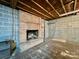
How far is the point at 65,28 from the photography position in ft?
23.7

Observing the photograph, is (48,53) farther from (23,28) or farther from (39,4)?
(39,4)

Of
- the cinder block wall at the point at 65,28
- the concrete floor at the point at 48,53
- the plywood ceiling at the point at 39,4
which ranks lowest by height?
the concrete floor at the point at 48,53

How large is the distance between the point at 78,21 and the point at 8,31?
232 inches

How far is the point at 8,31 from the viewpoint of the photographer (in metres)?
2.97

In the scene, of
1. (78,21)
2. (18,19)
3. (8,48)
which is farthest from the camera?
(78,21)

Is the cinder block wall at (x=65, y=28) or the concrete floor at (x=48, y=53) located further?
the cinder block wall at (x=65, y=28)

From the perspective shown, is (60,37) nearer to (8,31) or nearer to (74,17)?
(74,17)

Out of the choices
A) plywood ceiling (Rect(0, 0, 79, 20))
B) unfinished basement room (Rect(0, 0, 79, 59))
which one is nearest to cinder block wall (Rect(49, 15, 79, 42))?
unfinished basement room (Rect(0, 0, 79, 59))

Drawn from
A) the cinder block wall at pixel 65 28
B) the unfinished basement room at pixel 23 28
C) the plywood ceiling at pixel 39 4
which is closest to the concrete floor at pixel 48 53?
the unfinished basement room at pixel 23 28

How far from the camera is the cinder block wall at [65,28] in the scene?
21.9ft

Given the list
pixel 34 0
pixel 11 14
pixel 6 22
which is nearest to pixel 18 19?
pixel 11 14

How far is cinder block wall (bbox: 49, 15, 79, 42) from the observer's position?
668 centimetres

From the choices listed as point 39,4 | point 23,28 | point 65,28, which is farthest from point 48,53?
point 65,28

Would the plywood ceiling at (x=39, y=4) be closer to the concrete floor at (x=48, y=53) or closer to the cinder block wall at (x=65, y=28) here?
the concrete floor at (x=48, y=53)
